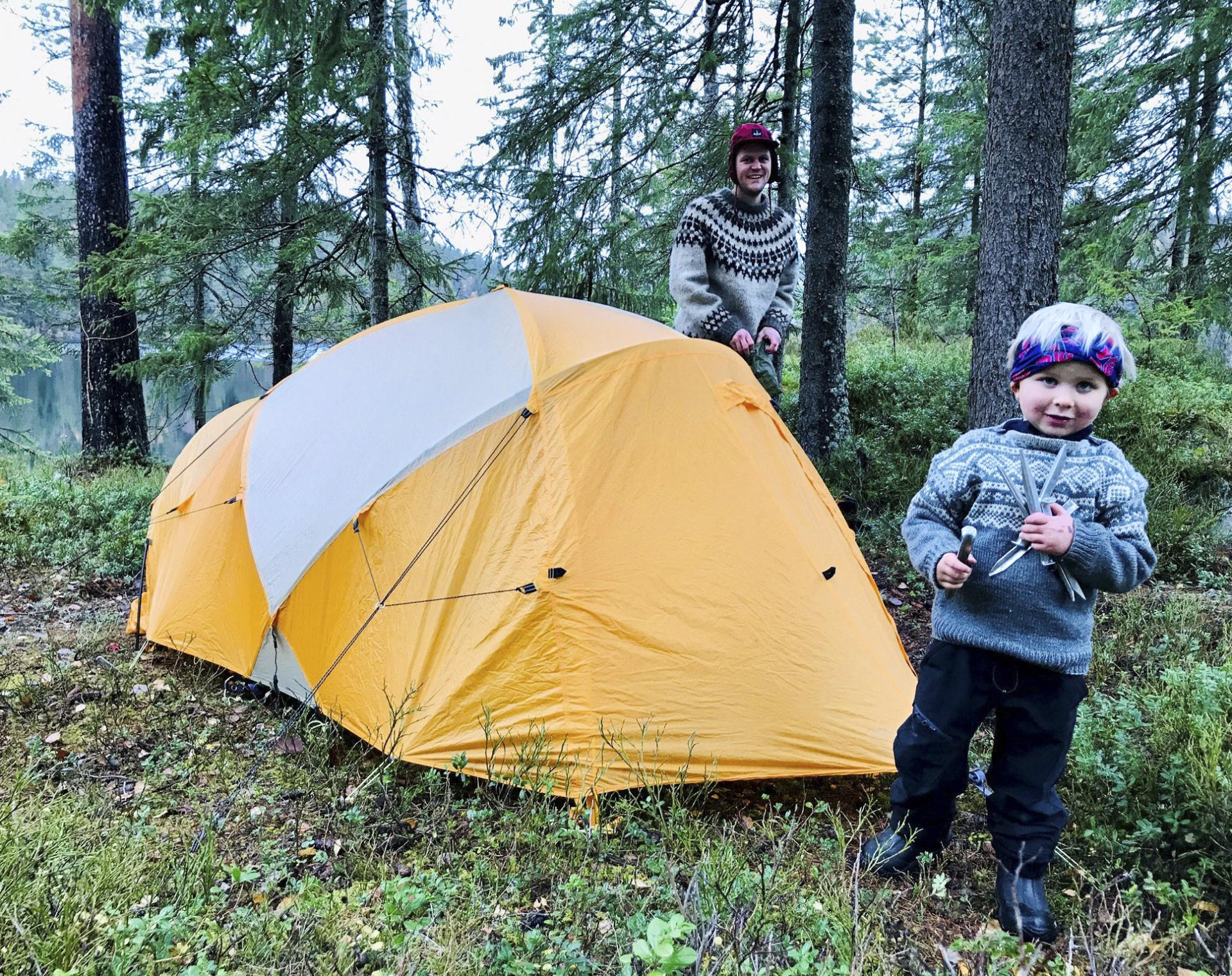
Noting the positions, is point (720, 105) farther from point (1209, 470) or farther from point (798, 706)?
point (798, 706)

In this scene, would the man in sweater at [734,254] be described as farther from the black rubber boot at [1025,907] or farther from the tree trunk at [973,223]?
the tree trunk at [973,223]

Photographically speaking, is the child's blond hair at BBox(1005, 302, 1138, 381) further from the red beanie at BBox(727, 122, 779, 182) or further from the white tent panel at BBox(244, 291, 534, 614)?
the red beanie at BBox(727, 122, 779, 182)

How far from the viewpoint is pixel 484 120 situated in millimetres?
7250

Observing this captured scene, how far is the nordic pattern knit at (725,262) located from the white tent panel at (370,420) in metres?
1.08

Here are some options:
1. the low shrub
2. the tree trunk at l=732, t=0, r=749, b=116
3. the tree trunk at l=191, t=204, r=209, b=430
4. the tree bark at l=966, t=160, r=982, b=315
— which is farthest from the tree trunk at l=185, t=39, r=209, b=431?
the tree bark at l=966, t=160, r=982, b=315

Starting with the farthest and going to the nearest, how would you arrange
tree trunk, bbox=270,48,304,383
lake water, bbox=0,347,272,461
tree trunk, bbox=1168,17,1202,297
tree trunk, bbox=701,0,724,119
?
lake water, bbox=0,347,272,461
tree trunk, bbox=1168,17,1202,297
tree trunk, bbox=701,0,724,119
tree trunk, bbox=270,48,304,383

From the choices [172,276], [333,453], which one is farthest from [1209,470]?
[172,276]

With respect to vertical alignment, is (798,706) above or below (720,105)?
below

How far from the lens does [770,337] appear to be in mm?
4379

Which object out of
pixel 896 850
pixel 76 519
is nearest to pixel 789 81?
pixel 896 850

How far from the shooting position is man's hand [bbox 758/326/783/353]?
4375 millimetres

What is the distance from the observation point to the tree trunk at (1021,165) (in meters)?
3.87

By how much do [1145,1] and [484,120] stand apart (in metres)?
9.37

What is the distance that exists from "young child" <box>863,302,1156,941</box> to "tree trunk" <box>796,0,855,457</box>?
15.0 ft
